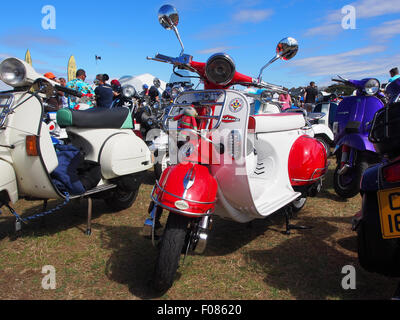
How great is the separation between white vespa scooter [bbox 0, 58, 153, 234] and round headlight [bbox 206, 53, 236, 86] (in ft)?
4.81

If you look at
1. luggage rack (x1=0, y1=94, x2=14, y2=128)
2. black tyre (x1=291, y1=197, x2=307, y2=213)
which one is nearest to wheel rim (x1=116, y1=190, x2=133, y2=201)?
luggage rack (x1=0, y1=94, x2=14, y2=128)

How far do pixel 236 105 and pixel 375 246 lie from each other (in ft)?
4.03

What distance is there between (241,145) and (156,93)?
322 inches

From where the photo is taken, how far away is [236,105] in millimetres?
2258

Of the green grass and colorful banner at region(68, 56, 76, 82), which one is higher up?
colorful banner at region(68, 56, 76, 82)

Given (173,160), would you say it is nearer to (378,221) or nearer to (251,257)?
(251,257)

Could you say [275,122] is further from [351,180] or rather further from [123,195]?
[123,195]

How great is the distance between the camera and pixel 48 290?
2.18 meters

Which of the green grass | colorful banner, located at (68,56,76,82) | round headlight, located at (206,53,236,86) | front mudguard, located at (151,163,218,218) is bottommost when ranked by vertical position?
the green grass

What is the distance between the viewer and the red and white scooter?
1.90m

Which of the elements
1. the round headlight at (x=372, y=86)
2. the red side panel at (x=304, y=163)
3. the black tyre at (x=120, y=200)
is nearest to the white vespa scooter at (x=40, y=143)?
the black tyre at (x=120, y=200)

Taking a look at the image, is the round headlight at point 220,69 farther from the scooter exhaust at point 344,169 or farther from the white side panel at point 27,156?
the scooter exhaust at point 344,169

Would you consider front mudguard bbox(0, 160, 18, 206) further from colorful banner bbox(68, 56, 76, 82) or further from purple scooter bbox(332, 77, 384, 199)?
colorful banner bbox(68, 56, 76, 82)
